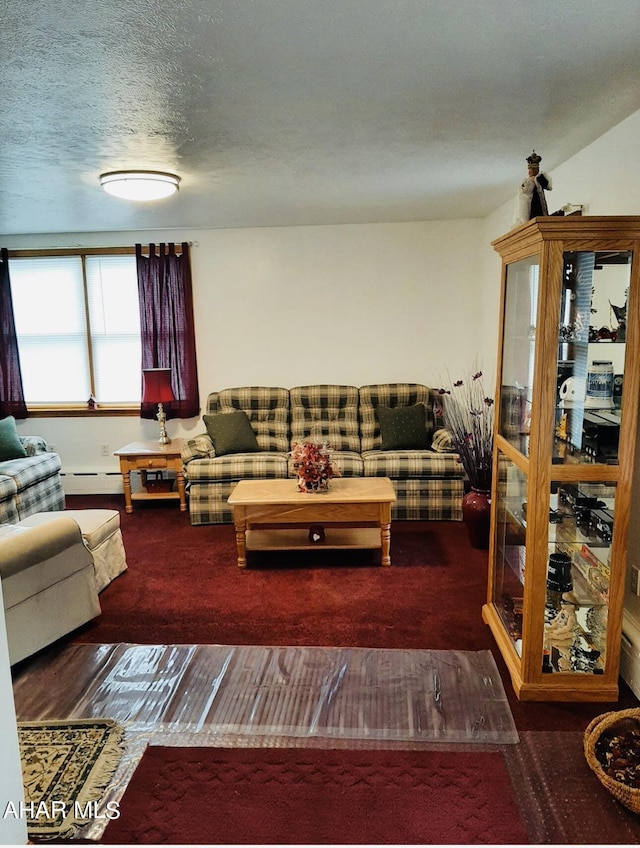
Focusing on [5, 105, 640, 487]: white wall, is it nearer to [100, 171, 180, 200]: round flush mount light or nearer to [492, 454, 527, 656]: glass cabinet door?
[100, 171, 180, 200]: round flush mount light

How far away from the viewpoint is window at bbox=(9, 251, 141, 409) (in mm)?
5617

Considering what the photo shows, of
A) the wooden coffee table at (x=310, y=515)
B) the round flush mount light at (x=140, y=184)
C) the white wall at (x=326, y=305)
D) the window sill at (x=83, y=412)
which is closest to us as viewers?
the round flush mount light at (x=140, y=184)

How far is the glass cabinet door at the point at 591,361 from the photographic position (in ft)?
7.64

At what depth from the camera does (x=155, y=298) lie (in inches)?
218

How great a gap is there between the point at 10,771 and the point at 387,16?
91.5 inches

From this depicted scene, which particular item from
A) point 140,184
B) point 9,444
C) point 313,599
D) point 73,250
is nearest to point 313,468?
point 313,599

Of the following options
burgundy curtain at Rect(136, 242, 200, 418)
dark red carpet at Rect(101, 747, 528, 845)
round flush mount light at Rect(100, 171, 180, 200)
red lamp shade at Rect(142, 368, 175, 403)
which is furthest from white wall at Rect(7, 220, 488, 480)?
dark red carpet at Rect(101, 747, 528, 845)

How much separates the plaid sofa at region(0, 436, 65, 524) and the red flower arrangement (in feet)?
7.55

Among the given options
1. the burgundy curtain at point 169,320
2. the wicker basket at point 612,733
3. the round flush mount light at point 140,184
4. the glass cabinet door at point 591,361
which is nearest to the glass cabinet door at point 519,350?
the glass cabinet door at point 591,361

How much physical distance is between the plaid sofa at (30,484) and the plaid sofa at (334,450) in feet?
3.95

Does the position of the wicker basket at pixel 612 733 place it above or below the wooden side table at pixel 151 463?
below

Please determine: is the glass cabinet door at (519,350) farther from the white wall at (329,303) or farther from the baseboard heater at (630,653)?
the white wall at (329,303)
